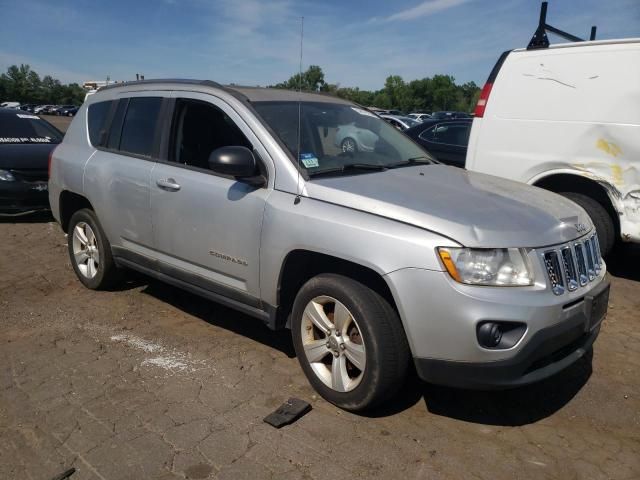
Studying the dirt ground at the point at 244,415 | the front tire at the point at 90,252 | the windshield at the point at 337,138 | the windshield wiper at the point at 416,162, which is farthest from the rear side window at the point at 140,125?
the windshield wiper at the point at 416,162

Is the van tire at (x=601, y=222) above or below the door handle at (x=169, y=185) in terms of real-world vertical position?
below

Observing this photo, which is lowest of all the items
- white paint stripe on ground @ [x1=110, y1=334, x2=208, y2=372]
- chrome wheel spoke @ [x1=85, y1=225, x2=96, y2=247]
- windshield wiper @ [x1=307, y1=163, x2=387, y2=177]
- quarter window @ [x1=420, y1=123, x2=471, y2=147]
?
white paint stripe on ground @ [x1=110, y1=334, x2=208, y2=372]

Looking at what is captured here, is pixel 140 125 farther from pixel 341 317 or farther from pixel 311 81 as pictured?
pixel 341 317

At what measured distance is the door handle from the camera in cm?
393

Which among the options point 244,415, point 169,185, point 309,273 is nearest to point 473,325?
point 309,273

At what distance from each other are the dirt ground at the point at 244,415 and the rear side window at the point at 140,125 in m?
1.36

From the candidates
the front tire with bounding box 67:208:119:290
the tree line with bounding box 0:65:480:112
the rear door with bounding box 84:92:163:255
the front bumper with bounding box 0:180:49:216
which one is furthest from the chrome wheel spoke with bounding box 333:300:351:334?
the tree line with bounding box 0:65:480:112

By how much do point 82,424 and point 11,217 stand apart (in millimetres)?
6610

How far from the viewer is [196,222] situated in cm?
379

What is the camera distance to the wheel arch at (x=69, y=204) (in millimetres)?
Answer: 5172

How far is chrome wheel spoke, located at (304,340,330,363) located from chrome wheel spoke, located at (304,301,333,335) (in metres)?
0.09

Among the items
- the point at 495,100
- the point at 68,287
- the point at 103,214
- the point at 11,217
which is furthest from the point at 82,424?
the point at 11,217

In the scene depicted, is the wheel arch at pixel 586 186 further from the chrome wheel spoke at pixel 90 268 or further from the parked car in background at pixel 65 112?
the parked car in background at pixel 65 112

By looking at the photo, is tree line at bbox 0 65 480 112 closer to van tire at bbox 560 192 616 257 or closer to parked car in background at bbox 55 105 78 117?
parked car in background at bbox 55 105 78 117
